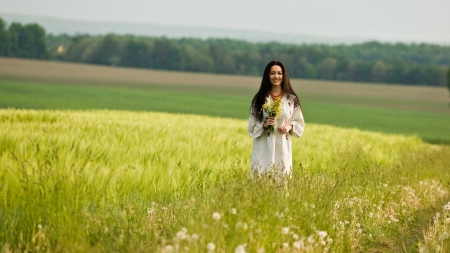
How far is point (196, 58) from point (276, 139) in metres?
89.7

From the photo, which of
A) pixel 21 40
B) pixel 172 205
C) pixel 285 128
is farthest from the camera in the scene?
pixel 21 40

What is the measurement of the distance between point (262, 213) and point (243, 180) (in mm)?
1188

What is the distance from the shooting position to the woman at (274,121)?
26.8 ft

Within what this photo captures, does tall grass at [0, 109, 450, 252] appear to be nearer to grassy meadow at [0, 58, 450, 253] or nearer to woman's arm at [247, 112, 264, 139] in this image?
grassy meadow at [0, 58, 450, 253]

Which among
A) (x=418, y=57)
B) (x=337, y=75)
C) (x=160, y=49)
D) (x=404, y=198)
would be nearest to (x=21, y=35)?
(x=160, y=49)

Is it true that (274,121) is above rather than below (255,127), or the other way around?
above

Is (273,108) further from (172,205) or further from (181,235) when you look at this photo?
(181,235)

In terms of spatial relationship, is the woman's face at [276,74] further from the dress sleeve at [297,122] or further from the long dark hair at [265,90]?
the dress sleeve at [297,122]

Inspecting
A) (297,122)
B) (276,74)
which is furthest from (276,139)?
(276,74)

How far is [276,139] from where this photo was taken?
27.5ft

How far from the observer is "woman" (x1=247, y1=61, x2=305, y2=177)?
8.17 meters

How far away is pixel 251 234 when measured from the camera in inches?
216

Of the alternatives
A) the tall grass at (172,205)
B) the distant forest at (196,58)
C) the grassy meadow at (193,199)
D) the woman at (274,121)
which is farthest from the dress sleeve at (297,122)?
the distant forest at (196,58)

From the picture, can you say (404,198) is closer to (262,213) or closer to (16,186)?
(262,213)
